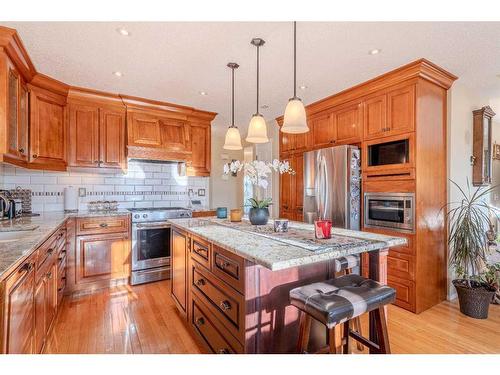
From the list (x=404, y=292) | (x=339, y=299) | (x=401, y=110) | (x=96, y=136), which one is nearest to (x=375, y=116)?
(x=401, y=110)

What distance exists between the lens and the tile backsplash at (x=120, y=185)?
127 inches

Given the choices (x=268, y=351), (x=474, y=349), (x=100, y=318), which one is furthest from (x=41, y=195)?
(x=474, y=349)

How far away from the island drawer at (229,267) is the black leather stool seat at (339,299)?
0.93 feet

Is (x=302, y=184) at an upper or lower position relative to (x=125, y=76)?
lower

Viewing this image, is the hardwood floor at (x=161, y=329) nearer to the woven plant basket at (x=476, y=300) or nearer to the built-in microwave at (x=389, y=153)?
the woven plant basket at (x=476, y=300)

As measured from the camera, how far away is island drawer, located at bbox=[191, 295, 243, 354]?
4.88 feet

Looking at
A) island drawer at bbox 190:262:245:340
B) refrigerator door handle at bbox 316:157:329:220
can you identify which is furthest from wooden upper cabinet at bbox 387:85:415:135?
island drawer at bbox 190:262:245:340

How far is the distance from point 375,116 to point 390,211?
3.40 ft

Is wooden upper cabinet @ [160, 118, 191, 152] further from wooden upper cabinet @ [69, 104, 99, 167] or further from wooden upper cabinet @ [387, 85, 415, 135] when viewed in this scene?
wooden upper cabinet @ [387, 85, 415, 135]

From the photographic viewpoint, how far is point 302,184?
3.84 meters

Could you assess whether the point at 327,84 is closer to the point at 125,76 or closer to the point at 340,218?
the point at 340,218

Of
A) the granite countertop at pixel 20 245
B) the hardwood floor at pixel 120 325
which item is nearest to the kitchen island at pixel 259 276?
the hardwood floor at pixel 120 325

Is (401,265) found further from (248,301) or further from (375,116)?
(248,301)
